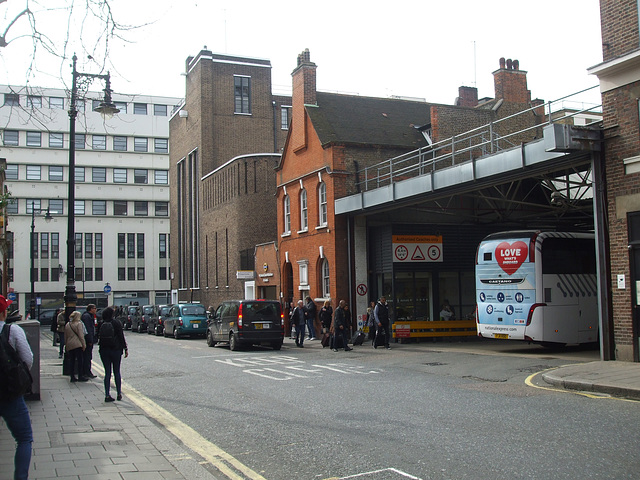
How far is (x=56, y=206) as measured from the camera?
2776 inches

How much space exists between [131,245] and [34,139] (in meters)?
15.3

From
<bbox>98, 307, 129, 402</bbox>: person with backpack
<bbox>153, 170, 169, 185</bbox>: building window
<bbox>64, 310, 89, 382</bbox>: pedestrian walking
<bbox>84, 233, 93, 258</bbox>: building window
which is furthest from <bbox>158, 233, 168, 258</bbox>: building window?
<bbox>98, 307, 129, 402</bbox>: person with backpack

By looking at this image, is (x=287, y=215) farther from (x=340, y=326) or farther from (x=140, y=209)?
(x=140, y=209)

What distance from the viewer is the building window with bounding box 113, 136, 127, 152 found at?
240 feet

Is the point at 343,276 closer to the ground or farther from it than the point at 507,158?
closer to the ground

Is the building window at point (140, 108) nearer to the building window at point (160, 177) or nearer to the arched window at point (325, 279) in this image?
the building window at point (160, 177)

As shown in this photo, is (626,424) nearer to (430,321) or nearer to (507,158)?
(507,158)

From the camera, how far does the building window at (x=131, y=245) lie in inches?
2869

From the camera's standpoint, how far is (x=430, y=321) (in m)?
24.5

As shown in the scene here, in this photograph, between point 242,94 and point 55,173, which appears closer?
point 242,94

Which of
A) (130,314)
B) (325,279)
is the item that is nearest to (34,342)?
(325,279)

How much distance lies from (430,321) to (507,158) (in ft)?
30.2

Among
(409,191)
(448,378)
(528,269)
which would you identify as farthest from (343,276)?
(448,378)

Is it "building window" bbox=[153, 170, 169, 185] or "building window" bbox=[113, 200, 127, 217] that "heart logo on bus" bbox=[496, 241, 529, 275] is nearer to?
"building window" bbox=[113, 200, 127, 217]
